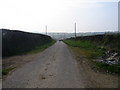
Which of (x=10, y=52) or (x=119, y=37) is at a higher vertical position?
(x=119, y=37)

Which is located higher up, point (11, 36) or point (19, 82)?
point (11, 36)

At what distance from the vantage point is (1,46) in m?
21.4

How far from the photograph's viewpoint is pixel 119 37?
77.2 feet

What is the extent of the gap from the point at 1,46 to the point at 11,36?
132 inches

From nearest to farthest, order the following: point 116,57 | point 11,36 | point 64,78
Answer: point 64,78, point 116,57, point 11,36

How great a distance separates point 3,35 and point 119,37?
532 inches

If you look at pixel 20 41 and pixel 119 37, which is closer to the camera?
pixel 119 37

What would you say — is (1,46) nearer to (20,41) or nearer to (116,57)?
(20,41)

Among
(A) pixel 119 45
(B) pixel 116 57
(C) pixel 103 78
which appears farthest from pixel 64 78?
(A) pixel 119 45

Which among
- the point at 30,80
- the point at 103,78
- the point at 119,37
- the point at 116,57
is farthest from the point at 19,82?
the point at 119,37

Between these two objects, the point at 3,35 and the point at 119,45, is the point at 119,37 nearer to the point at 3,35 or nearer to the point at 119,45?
the point at 119,45

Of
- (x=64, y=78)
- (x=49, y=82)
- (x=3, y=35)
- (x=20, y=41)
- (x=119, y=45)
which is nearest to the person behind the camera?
(x=49, y=82)

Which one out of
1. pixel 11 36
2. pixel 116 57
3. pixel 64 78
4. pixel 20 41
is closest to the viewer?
pixel 64 78

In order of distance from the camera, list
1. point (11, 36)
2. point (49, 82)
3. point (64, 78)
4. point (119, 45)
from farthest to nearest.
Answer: point (11, 36), point (119, 45), point (64, 78), point (49, 82)
